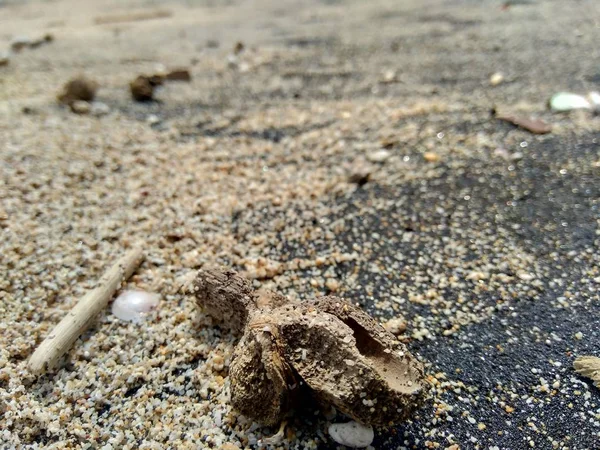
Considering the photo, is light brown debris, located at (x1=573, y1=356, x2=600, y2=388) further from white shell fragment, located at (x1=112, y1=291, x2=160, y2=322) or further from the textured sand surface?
white shell fragment, located at (x1=112, y1=291, x2=160, y2=322)

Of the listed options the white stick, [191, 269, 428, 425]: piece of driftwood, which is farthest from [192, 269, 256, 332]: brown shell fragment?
the white stick

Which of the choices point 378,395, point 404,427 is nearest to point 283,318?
point 378,395

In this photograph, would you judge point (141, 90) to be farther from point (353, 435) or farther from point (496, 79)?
point (353, 435)

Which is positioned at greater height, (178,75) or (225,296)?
(178,75)

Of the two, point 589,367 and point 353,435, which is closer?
point 353,435

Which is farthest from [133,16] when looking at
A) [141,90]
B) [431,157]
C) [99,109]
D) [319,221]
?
[319,221]

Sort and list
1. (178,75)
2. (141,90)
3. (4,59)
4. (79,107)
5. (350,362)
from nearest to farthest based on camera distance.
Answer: (350,362) → (79,107) → (141,90) → (178,75) → (4,59)
